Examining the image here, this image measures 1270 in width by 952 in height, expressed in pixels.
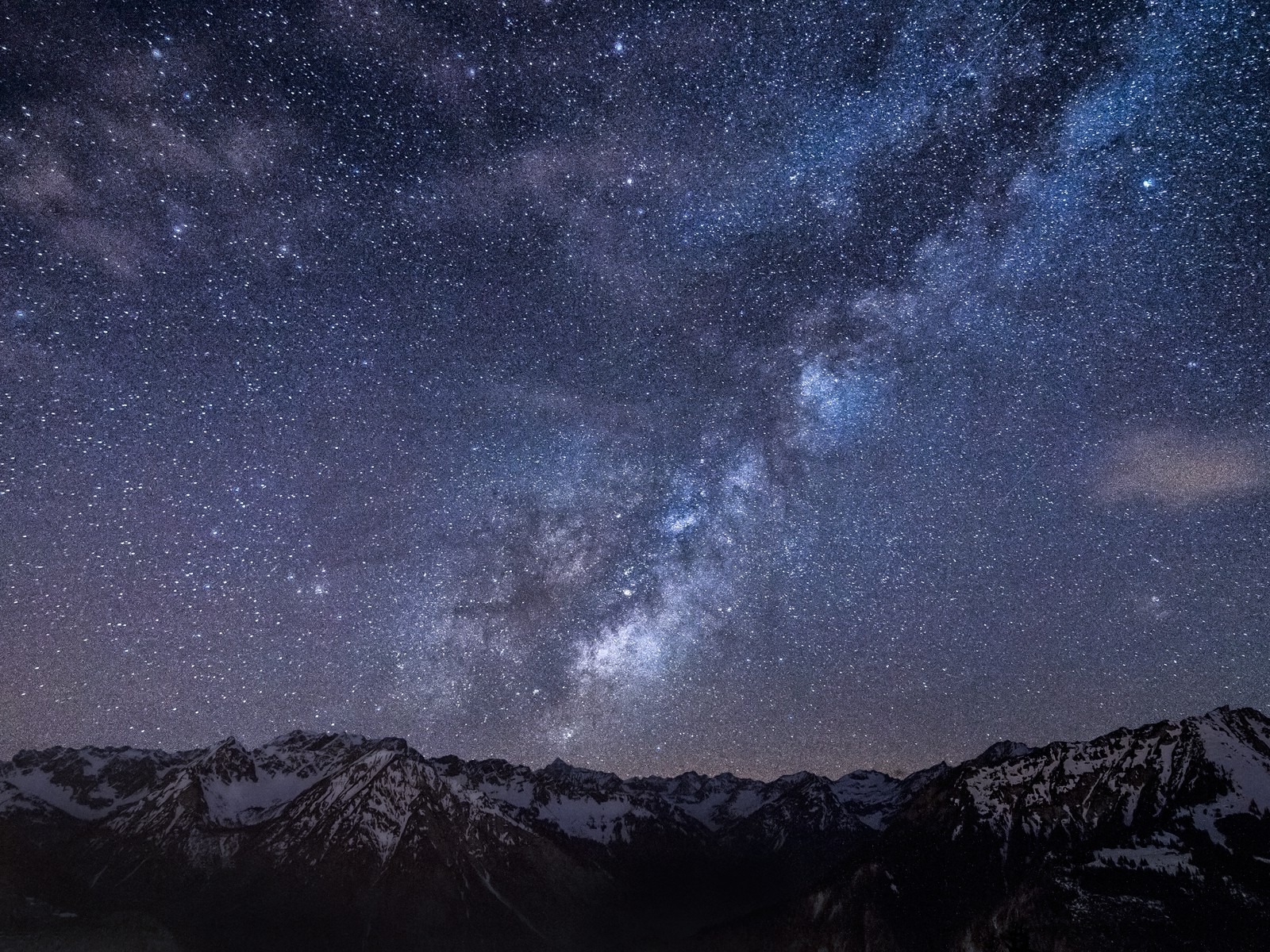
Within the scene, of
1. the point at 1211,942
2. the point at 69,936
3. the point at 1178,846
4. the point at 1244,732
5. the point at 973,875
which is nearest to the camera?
the point at 1211,942

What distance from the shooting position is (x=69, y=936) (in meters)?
176

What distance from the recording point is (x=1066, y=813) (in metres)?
158

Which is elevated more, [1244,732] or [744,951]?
[1244,732]

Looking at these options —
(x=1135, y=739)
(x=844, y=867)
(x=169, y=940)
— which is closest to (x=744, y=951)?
(x=844, y=867)

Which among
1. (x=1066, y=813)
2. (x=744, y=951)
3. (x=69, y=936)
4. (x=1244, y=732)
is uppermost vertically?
(x=1244, y=732)

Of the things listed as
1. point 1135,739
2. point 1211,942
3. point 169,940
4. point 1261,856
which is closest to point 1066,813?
point 1135,739

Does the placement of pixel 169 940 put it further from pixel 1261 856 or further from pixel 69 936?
pixel 1261 856

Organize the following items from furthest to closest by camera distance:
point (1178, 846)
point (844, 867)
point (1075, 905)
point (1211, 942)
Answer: point (844, 867) < point (1178, 846) < point (1075, 905) < point (1211, 942)

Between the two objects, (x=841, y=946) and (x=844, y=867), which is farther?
(x=844, y=867)

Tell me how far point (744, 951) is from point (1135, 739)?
112 meters

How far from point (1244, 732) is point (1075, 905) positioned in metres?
63.7

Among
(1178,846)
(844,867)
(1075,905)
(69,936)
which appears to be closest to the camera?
(1075,905)

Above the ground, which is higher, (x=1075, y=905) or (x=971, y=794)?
(x=971, y=794)

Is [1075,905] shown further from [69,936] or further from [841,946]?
[69,936]
